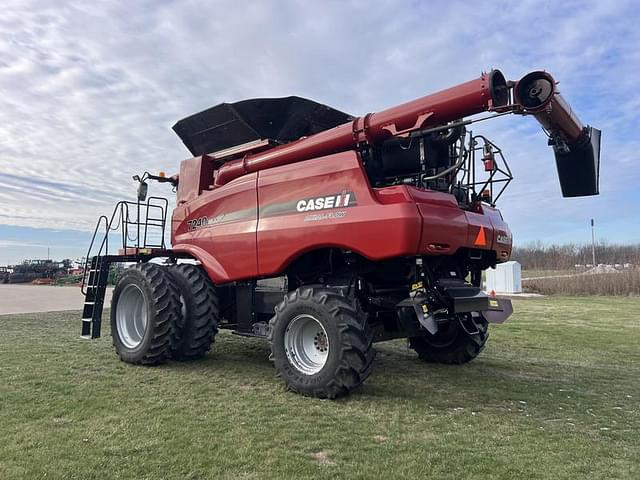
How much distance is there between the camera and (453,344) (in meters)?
7.47

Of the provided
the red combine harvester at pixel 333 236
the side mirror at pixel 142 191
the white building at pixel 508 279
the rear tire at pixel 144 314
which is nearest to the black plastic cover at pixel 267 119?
the red combine harvester at pixel 333 236

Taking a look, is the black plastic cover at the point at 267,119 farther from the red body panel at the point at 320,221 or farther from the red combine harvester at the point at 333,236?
the red body panel at the point at 320,221

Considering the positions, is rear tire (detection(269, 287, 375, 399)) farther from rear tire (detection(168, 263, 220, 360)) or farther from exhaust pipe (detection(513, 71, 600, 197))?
exhaust pipe (detection(513, 71, 600, 197))

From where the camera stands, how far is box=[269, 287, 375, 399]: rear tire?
5207 mm

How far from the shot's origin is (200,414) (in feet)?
15.7

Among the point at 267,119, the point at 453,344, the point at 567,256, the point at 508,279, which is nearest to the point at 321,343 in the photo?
the point at 453,344

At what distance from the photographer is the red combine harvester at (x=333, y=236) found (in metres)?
5.27

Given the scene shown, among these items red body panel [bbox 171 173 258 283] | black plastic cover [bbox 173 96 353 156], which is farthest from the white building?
red body panel [bbox 171 173 258 283]

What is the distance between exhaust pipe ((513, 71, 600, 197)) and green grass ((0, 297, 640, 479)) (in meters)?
2.48

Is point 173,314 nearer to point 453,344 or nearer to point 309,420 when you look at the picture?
point 309,420

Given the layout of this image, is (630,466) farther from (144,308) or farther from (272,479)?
(144,308)

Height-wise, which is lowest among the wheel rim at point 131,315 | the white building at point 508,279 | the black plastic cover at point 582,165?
the wheel rim at point 131,315

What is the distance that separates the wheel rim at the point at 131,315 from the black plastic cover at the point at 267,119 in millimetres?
2609

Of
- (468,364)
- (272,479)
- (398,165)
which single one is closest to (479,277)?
(468,364)
